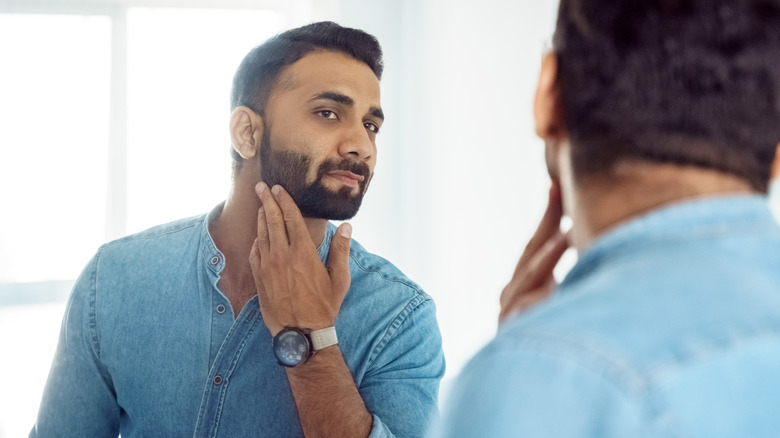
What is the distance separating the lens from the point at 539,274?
0.77 m

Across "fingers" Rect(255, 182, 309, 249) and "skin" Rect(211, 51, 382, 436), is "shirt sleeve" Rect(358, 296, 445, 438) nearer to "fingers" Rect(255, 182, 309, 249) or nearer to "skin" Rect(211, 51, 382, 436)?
"skin" Rect(211, 51, 382, 436)

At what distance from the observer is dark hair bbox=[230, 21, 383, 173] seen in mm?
1307

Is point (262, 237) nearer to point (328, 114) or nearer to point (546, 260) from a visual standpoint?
point (328, 114)

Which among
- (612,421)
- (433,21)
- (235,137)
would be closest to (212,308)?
(235,137)

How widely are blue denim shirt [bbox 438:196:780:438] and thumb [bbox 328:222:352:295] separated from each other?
2.40ft

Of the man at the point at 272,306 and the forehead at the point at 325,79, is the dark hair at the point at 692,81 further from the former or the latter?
the forehead at the point at 325,79

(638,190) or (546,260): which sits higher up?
(638,190)

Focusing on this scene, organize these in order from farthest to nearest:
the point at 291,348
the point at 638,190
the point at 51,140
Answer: the point at 51,140 < the point at 291,348 < the point at 638,190

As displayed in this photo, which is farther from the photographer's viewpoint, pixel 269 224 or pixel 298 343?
pixel 269 224

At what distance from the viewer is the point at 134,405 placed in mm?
1177

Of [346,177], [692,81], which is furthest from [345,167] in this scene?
[692,81]

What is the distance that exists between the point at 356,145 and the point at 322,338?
418mm

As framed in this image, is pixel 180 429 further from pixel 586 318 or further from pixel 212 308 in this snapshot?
pixel 586 318

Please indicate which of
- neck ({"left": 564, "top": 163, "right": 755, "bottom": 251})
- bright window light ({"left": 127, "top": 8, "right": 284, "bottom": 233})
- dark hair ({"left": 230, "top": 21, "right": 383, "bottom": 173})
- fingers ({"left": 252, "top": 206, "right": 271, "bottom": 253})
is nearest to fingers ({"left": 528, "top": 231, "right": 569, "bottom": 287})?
neck ({"left": 564, "top": 163, "right": 755, "bottom": 251})
